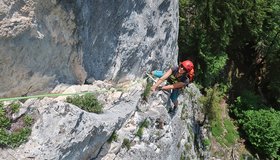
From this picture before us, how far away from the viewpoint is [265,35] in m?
23.7

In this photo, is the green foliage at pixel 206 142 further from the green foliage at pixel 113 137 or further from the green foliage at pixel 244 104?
the green foliage at pixel 113 137

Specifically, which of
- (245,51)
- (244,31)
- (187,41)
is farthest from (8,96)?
(245,51)

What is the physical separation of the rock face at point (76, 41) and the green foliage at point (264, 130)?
11.9m

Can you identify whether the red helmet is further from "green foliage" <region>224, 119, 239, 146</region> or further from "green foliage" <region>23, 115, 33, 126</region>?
"green foliage" <region>224, 119, 239, 146</region>

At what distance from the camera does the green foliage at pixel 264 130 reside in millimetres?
22891

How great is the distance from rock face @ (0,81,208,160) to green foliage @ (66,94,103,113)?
0.21 meters

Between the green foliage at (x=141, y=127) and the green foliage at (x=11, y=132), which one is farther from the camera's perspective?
the green foliage at (x=141, y=127)

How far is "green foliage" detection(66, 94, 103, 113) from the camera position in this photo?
378 inches

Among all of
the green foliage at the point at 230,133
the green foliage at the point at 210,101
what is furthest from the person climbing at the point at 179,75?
the green foliage at the point at 230,133

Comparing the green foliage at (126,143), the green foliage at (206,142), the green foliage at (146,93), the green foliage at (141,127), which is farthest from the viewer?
the green foliage at (206,142)

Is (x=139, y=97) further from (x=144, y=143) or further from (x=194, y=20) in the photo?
(x=194, y=20)

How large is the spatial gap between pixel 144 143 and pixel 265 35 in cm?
1487

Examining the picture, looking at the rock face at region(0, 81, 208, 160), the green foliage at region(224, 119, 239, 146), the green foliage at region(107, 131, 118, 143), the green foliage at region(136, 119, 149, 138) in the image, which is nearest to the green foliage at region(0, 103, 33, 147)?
the rock face at region(0, 81, 208, 160)

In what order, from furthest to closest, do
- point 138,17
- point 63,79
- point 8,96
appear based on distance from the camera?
point 138,17
point 63,79
point 8,96
